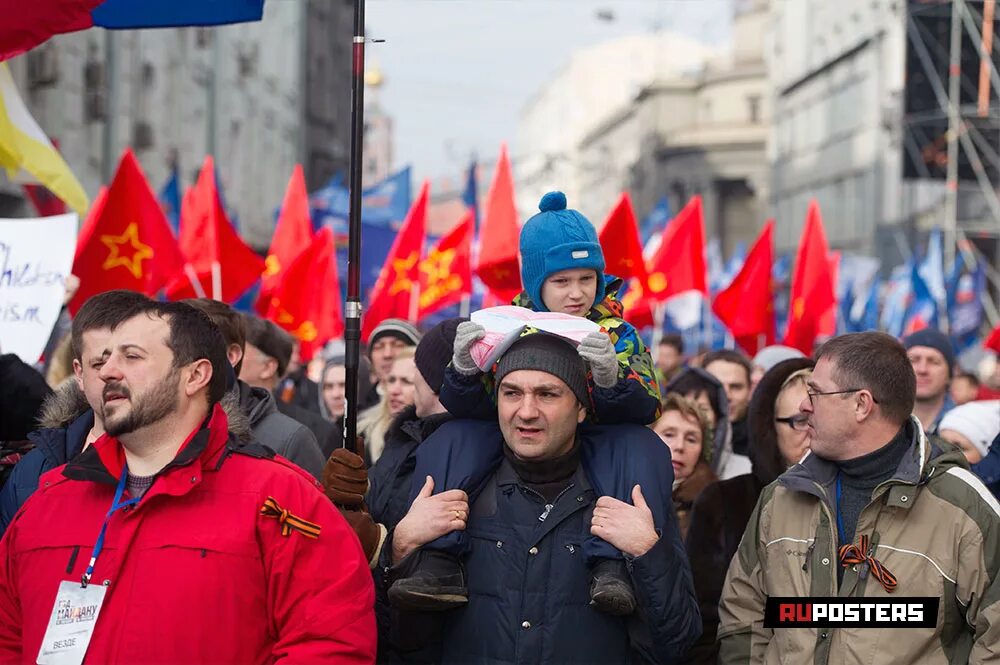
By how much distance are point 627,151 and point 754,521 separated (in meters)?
87.5

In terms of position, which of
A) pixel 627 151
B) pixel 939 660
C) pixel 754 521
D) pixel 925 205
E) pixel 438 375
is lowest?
pixel 939 660

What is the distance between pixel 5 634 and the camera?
365 cm

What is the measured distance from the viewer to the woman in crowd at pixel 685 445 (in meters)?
6.35

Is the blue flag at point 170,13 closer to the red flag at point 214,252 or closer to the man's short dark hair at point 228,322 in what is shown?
the man's short dark hair at point 228,322

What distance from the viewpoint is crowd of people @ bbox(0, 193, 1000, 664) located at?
352 cm

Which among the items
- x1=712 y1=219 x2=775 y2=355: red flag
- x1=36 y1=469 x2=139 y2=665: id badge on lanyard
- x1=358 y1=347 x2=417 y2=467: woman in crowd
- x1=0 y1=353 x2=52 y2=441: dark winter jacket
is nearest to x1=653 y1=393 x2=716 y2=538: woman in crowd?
x1=358 y1=347 x2=417 y2=467: woman in crowd

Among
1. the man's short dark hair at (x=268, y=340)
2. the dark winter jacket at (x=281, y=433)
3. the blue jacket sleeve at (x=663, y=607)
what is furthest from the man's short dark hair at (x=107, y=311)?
the man's short dark hair at (x=268, y=340)

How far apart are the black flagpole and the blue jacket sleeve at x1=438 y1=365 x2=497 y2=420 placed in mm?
272

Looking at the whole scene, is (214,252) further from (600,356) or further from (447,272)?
(600,356)

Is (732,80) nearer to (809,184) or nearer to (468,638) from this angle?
(809,184)

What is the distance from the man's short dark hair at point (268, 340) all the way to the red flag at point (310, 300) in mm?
5056

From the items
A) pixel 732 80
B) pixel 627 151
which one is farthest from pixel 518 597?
pixel 627 151

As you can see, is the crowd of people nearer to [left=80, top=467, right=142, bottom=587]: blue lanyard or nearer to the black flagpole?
[left=80, top=467, right=142, bottom=587]: blue lanyard

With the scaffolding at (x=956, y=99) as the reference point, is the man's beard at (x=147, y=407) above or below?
below
